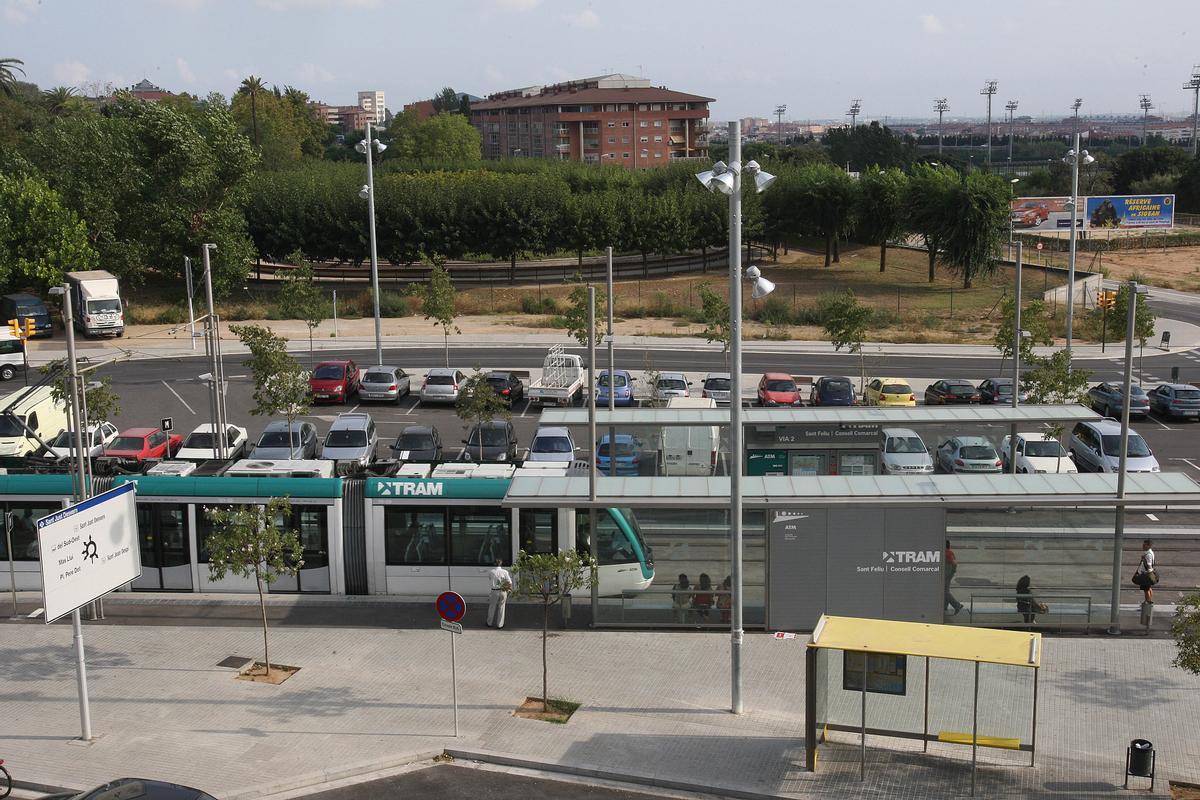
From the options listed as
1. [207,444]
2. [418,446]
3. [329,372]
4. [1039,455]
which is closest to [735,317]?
[1039,455]

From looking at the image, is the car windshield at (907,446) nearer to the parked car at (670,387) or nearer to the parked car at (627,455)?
the parked car at (627,455)

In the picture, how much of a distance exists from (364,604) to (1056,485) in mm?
12080

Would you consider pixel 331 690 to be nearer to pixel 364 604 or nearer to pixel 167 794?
pixel 364 604

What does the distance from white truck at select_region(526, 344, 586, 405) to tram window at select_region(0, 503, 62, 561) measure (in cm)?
1927

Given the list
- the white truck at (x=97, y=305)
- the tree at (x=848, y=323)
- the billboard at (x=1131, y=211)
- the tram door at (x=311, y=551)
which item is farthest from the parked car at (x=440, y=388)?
the billboard at (x=1131, y=211)

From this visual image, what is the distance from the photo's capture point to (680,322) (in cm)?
5788

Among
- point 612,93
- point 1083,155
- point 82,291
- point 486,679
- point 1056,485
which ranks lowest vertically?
point 486,679

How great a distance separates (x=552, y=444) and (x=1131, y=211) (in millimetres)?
72165

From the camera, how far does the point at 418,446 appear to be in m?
30.5

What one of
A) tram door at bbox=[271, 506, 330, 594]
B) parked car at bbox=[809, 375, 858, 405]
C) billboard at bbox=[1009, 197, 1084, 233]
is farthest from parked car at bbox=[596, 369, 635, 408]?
billboard at bbox=[1009, 197, 1084, 233]

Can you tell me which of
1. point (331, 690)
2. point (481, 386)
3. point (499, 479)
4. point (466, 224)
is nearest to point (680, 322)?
point (466, 224)

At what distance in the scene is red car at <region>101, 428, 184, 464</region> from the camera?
100 ft

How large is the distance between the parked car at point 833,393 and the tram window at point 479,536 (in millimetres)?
19572

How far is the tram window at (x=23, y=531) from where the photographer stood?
2131 centimetres
